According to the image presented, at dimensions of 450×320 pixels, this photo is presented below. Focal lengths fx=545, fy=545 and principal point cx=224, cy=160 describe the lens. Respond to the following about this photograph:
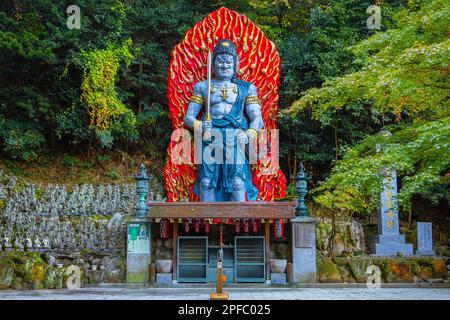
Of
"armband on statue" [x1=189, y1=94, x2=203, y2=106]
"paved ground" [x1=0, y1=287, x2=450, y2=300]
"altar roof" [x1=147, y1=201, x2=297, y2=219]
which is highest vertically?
"armband on statue" [x1=189, y1=94, x2=203, y2=106]

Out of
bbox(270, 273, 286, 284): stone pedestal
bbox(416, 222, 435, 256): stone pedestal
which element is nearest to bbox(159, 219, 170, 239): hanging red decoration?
bbox(270, 273, 286, 284): stone pedestal

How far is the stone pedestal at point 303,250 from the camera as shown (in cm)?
1318

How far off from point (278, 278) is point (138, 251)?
349 cm

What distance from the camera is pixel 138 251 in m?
13.4

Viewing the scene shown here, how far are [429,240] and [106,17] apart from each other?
12796 millimetres

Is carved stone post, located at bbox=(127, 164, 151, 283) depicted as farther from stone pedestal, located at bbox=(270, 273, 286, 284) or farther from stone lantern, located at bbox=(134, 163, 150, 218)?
stone pedestal, located at bbox=(270, 273, 286, 284)

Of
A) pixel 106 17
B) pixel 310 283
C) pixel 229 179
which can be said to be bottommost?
pixel 310 283

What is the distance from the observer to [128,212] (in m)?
16.5

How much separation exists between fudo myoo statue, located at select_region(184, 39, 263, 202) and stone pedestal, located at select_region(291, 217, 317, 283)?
1874mm

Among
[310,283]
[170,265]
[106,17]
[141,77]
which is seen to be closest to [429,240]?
[310,283]

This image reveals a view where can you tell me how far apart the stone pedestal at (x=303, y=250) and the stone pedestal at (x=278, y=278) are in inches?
11.7

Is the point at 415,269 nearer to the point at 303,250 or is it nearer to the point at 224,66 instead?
the point at 303,250

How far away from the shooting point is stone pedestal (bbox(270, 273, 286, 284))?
1332 centimetres

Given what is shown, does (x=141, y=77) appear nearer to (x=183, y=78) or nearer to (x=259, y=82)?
(x=183, y=78)
